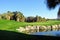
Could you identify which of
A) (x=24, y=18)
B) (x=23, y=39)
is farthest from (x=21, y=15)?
(x=23, y=39)

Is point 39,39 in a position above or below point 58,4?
below

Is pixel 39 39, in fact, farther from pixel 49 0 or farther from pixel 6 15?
pixel 6 15

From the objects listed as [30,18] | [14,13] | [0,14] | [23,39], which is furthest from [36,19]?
[23,39]

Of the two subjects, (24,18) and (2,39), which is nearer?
(2,39)

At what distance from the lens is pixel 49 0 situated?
9.99 meters

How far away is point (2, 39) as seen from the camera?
10312 mm

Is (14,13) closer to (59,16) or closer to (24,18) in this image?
(24,18)

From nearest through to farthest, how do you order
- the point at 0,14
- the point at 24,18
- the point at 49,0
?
the point at 49,0 < the point at 0,14 < the point at 24,18

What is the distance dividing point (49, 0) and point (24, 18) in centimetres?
3225

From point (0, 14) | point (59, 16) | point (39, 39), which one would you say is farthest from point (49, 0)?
point (0, 14)

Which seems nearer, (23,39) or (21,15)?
(23,39)

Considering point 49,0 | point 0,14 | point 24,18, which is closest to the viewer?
point 49,0

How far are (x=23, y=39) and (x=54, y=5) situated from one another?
2.54 metres

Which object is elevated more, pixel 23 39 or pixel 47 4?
pixel 47 4
